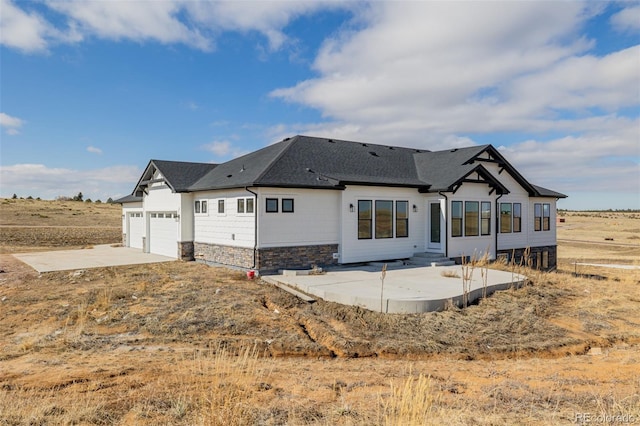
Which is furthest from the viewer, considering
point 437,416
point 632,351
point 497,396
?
point 632,351

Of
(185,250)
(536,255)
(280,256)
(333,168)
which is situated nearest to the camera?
(280,256)

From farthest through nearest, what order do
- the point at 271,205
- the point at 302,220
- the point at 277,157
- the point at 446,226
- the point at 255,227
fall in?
the point at 446,226, the point at 277,157, the point at 302,220, the point at 271,205, the point at 255,227

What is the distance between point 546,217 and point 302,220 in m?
16.3

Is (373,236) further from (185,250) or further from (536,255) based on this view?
(536,255)

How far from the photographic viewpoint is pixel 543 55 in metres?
16.6

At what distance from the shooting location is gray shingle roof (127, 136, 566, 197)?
16.2 m

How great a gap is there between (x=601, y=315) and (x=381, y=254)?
8.36 metres

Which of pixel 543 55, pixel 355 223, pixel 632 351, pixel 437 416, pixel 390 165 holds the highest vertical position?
pixel 543 55

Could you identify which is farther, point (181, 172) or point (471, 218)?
point (181, 172)

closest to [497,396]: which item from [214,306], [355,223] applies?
[214,306]

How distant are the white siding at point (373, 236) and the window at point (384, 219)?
0.73 ft

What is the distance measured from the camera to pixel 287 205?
1552cm

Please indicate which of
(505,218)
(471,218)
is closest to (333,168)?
(471,218)

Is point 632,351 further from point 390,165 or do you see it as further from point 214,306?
point 390,165
